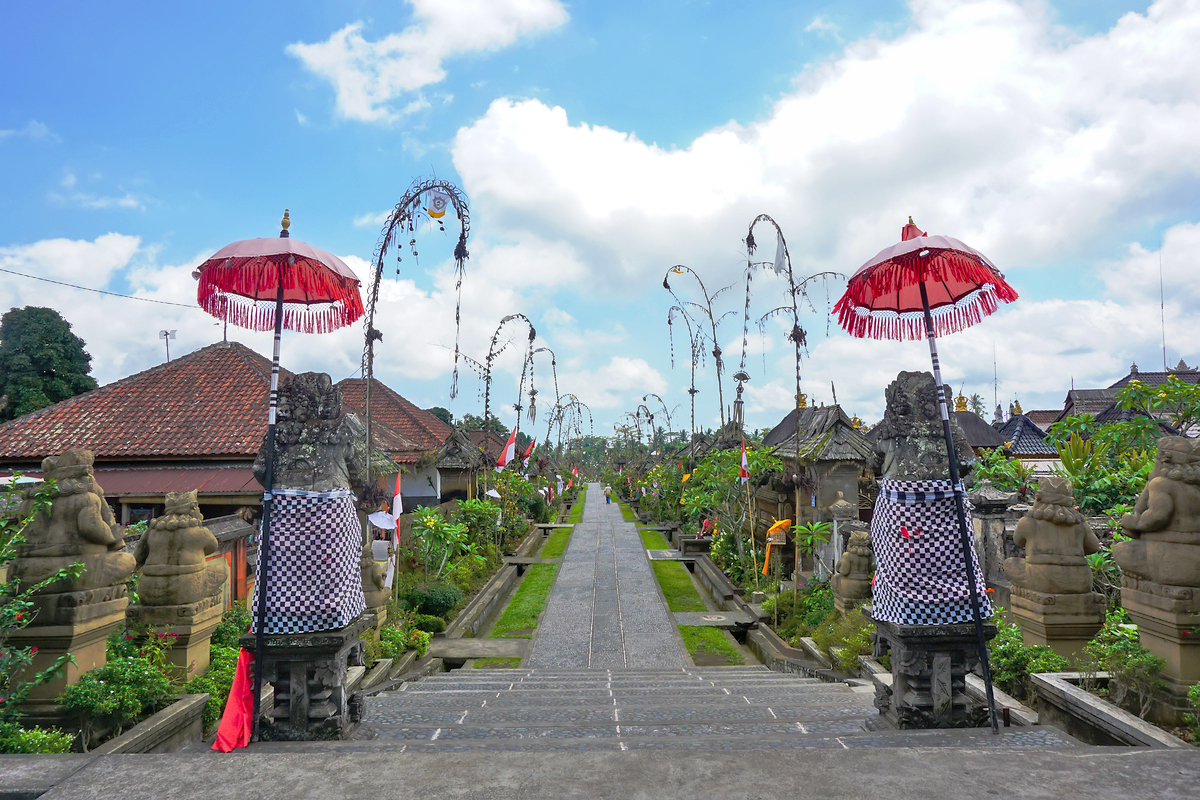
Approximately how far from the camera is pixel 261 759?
3586 millimetres

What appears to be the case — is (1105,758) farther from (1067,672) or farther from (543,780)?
(543,780)

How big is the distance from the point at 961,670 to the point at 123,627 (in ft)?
22.0

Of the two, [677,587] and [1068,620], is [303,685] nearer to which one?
[1068,620]

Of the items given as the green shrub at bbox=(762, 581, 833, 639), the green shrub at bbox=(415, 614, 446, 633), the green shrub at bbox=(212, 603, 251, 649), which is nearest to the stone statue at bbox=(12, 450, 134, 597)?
the green shrub at bbox=(212, 603, 251, 649)

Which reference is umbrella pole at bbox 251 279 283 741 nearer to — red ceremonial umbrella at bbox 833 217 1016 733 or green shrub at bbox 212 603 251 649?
green shrub at bbox 212 603 251 649

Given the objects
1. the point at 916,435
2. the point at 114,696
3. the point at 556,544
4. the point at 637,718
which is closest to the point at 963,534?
the point at 916,435

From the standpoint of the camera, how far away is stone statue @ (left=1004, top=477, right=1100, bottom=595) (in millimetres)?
5746

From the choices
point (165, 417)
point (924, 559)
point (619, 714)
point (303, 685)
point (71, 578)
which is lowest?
point (619, 714)

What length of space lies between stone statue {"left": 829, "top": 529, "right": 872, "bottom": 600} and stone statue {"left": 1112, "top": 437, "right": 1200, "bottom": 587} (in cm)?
382

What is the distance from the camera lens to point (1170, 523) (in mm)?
4594

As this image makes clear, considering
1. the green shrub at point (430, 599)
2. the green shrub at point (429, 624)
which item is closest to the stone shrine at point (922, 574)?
the green shrub at point (429, 624)

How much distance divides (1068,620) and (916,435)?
7.46 feet

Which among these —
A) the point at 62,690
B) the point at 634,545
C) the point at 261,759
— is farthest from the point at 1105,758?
the point at 634,545

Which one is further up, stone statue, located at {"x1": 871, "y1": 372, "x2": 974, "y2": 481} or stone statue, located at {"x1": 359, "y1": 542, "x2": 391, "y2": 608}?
stone statue, located at {"x1": 871, "y1": 372, "x2": 974, "y2": 481}
